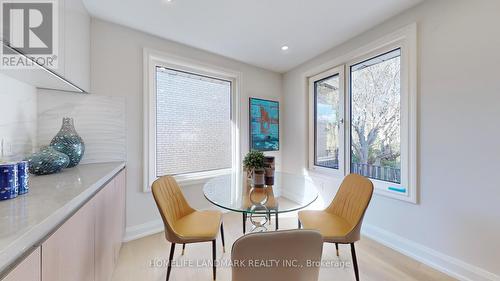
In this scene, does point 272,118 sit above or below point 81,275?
above

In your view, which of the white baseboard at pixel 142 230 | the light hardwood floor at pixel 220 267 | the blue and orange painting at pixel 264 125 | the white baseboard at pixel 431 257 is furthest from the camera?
the blue and orange painting at pixel 264 125

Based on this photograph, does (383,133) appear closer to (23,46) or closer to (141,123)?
(141,123)

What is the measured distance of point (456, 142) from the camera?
160 cm

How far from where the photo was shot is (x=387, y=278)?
5.22ft

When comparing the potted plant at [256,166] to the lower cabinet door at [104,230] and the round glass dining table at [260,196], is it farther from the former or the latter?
the lower cabinet door at [104,230]

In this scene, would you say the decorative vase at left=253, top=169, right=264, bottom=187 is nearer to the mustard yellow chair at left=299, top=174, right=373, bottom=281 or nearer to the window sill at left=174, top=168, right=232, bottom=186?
the mustard yellow chair at left=299, top=174, right=373, bottom=281

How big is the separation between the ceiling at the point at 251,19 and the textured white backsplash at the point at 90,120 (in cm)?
89

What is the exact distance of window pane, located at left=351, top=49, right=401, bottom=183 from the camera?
207 cm

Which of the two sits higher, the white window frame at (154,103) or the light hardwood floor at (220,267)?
the white window frame at (154,103)

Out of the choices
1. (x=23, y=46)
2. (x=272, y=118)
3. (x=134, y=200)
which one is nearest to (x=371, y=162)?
(x=272, y=118)

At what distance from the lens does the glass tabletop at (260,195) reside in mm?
1379

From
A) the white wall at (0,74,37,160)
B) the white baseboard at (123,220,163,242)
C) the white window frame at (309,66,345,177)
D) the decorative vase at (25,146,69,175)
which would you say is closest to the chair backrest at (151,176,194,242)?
the decorative vase at (25,146,69,175)

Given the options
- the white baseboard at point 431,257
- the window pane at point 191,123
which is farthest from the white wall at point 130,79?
the white baseboard at point 431,257

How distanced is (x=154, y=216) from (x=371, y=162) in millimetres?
2752
